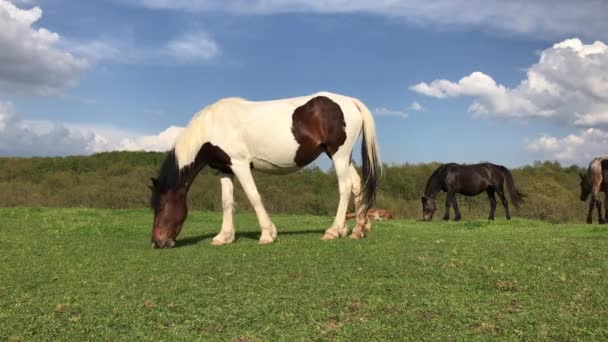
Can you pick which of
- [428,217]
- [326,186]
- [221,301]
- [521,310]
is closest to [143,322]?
[221,301]

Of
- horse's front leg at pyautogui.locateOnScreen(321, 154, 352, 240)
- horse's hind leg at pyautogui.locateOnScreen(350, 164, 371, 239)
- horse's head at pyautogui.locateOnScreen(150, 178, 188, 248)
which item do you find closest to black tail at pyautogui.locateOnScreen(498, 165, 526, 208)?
horse's hind leg at pyautogui.locateOnScreen(350, 164, 371, 239)

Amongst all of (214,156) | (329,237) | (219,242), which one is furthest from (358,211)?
(214,156)

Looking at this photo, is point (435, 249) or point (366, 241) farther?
point (366, 241)

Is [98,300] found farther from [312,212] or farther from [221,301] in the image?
[312,212]

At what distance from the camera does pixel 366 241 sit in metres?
7.50

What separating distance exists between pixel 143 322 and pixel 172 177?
467cm

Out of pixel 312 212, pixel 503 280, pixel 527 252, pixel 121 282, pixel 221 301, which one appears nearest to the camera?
pixel 221 301

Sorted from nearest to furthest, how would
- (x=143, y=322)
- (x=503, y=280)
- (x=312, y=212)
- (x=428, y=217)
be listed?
(x=143, y=322) → (x=503, y=280) → (x=428, y=217) → (x=312, y=212)

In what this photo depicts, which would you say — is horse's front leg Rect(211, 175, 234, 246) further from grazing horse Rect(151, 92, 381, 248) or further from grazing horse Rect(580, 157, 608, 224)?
grazing horse Rect(580, 157, 608, 224)

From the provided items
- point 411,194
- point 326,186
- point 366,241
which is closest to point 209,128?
point 366,241

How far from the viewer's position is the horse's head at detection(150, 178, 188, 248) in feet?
26.5

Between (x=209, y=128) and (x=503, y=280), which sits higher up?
(x=209, y=128)

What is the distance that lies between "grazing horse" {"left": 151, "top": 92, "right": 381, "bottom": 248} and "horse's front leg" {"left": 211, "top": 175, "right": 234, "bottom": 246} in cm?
2

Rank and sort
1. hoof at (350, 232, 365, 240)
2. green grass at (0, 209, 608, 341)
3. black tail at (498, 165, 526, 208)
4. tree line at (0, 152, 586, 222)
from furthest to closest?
tree line at (0, 152, 586, 222) < black tail at (498, 165, 526, 208) < hoof at (350, 232, 365, 240) < green grass at (0, 209, 608, 341)
